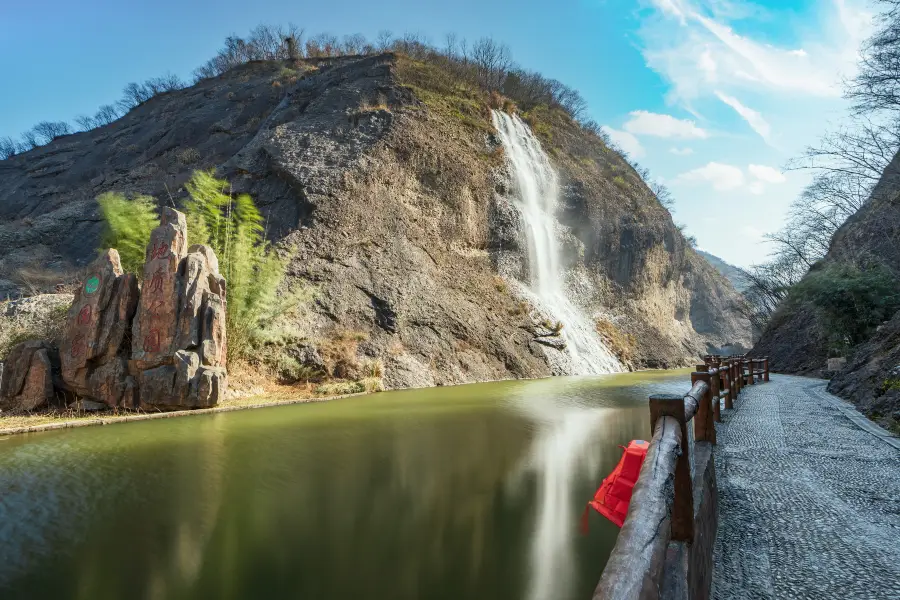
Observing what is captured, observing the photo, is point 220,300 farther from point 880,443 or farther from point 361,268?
point 880,443

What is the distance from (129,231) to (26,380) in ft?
12.8

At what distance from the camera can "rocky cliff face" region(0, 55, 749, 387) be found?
645 inches

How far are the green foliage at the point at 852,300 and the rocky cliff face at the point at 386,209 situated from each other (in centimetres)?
903

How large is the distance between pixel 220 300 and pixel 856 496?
10188mm

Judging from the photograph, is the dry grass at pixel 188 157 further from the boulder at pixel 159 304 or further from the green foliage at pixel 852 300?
the green foliage at pixel 852 300

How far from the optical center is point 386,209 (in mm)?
19359

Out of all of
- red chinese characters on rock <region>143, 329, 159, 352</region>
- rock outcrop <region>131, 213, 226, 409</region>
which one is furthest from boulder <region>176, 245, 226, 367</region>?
red chinese characters on rock <region>143, 329, 159, 352</region>

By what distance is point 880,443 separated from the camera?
4398 mm

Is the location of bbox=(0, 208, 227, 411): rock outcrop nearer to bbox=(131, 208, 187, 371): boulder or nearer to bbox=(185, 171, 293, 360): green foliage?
bbox=(131, 208, 187, 371): boulder

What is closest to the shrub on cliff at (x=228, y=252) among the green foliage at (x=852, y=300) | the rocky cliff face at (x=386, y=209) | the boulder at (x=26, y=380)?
the rocky cliff face at (x=386, y=209)

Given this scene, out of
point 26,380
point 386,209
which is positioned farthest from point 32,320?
point 386,209

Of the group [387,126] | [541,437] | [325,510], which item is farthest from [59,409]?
[387,126]

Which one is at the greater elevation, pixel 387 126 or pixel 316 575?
pixel 387 126

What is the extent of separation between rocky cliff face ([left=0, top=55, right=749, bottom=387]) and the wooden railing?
12.0 m
